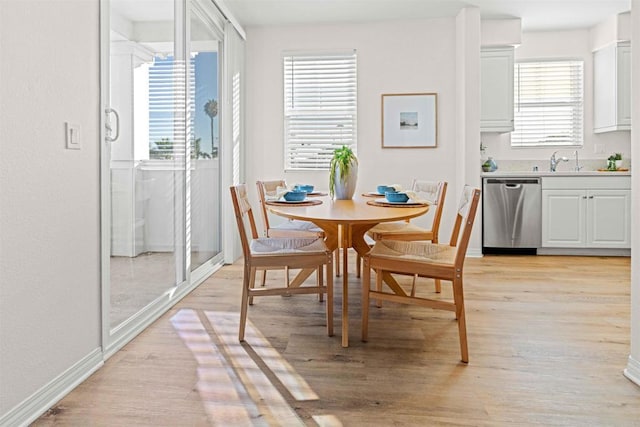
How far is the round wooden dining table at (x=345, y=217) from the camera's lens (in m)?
2.29

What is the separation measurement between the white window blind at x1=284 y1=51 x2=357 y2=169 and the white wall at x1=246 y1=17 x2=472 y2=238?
0.09 metres

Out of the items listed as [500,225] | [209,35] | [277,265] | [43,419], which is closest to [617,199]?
[500,225]

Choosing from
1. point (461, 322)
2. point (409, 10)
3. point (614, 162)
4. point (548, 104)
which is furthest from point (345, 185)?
point (614, 162)

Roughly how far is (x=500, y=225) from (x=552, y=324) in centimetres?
229

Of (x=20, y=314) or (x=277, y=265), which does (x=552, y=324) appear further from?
(x=20, y=314)

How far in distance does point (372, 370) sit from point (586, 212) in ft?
12.7

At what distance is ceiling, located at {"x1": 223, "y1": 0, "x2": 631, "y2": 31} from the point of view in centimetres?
455

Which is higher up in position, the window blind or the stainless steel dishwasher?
the window blind

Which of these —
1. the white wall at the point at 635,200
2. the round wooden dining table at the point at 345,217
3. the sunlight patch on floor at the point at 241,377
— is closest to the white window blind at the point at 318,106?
the round wooden dining table at the point at 345,217

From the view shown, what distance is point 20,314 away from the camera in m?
1.65

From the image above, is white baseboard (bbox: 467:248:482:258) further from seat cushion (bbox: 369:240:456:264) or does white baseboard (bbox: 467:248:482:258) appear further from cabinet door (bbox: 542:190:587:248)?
seat cushion (bbox: 369:240:456:264)

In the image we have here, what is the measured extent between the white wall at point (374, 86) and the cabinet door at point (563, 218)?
0.99 meters

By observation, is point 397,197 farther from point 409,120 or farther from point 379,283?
point 409,120

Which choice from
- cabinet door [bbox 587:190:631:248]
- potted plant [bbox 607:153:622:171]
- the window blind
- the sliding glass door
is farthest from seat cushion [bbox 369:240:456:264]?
potted plant [bbox 607:153:622:171]
